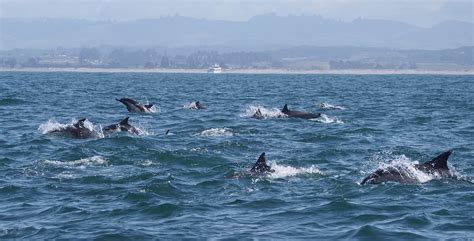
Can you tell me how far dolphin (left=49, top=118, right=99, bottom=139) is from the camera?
32.3 meters

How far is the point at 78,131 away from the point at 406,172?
1405cm

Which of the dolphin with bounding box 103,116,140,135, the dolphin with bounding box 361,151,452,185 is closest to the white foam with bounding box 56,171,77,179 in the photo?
the dolphin with bounding box 361,151,452,185

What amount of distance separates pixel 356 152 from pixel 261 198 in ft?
31.8

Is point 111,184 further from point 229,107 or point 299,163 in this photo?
point 229,107

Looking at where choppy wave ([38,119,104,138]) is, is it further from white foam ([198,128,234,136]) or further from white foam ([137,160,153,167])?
white foam ([137,160,153,167])

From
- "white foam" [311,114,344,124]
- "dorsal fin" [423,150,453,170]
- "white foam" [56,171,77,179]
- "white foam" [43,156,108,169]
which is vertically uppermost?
"dorsal fin" [423,150,453,170]

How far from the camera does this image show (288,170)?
2425cm

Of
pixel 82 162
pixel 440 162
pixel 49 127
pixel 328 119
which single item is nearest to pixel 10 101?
pixel 49 127

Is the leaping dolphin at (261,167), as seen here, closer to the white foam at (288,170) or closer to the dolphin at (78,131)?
the white foam at (288,170)

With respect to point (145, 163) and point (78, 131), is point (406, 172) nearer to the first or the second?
point (145, 163)

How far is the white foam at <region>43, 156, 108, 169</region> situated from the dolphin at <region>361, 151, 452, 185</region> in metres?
7.90

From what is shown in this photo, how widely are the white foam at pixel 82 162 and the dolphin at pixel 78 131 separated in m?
5.87

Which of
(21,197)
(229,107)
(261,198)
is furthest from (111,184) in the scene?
(229,107)

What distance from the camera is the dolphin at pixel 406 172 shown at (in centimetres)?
2236
